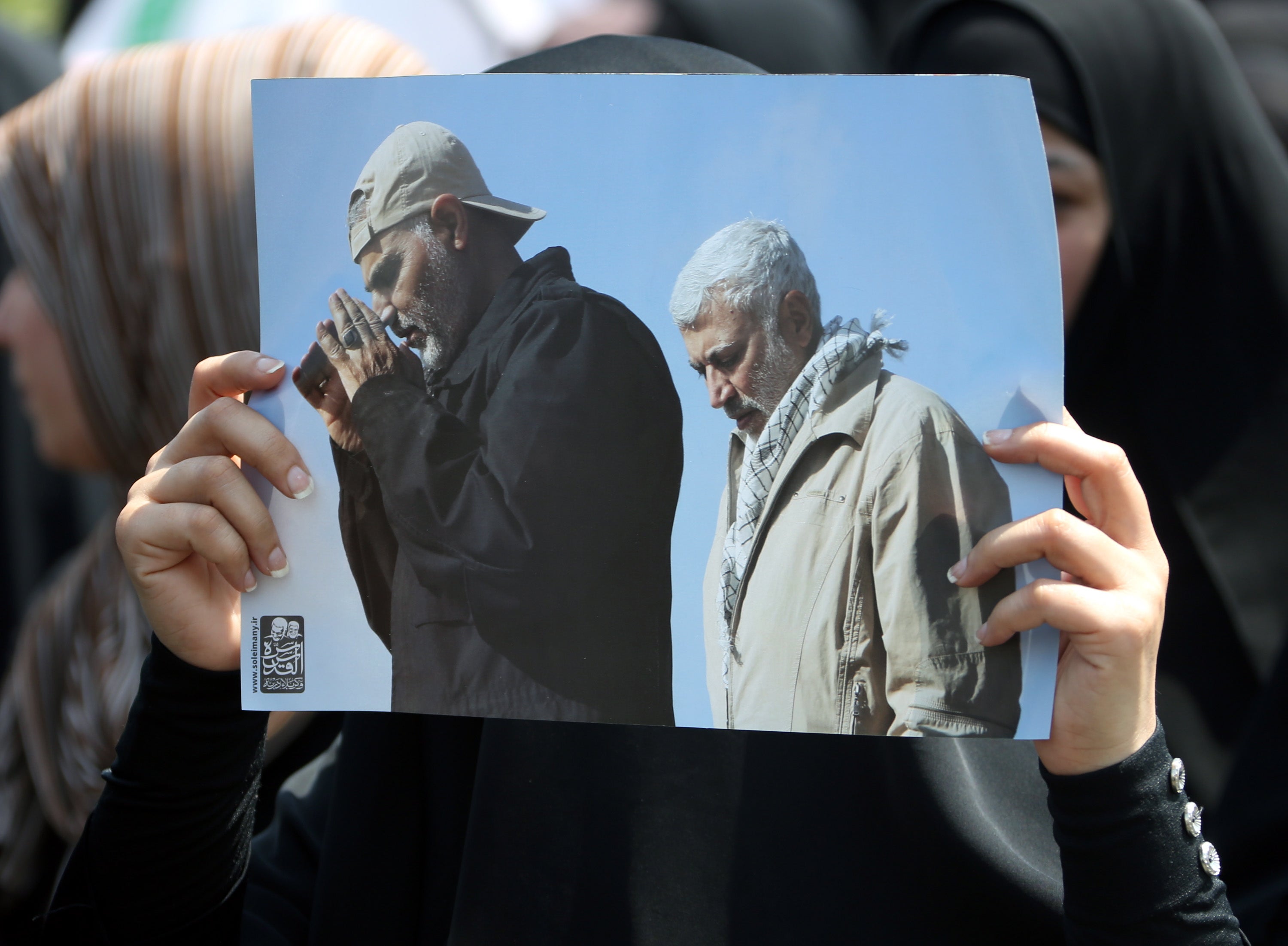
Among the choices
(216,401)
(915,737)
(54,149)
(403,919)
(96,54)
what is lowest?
(403,919)

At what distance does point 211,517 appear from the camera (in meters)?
0.82

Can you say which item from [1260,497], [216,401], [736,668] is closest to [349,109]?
[216,401]

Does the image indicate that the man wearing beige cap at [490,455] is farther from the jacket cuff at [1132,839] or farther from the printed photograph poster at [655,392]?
the jacket cuff at [1132,839]

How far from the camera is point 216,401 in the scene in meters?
0.83

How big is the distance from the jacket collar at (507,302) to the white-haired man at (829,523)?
0.32 ft

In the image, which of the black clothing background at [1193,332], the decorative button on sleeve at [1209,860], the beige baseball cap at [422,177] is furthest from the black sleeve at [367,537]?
the black clothing background at [1193,332]

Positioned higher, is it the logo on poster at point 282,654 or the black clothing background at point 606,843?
the logo on poster at point 282,654

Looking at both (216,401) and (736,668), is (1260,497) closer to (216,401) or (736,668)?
(736,668)

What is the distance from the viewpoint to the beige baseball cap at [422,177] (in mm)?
786

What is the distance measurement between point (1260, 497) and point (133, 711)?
155cm

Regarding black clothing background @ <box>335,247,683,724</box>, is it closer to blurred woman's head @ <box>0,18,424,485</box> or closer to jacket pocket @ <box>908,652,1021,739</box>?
jacket pocket @ <box>908,652,1021,739</box>

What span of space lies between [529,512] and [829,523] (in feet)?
0.72

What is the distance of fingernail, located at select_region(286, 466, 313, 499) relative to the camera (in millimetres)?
797

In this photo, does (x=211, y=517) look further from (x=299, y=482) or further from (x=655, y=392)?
(x=655, y=392)
